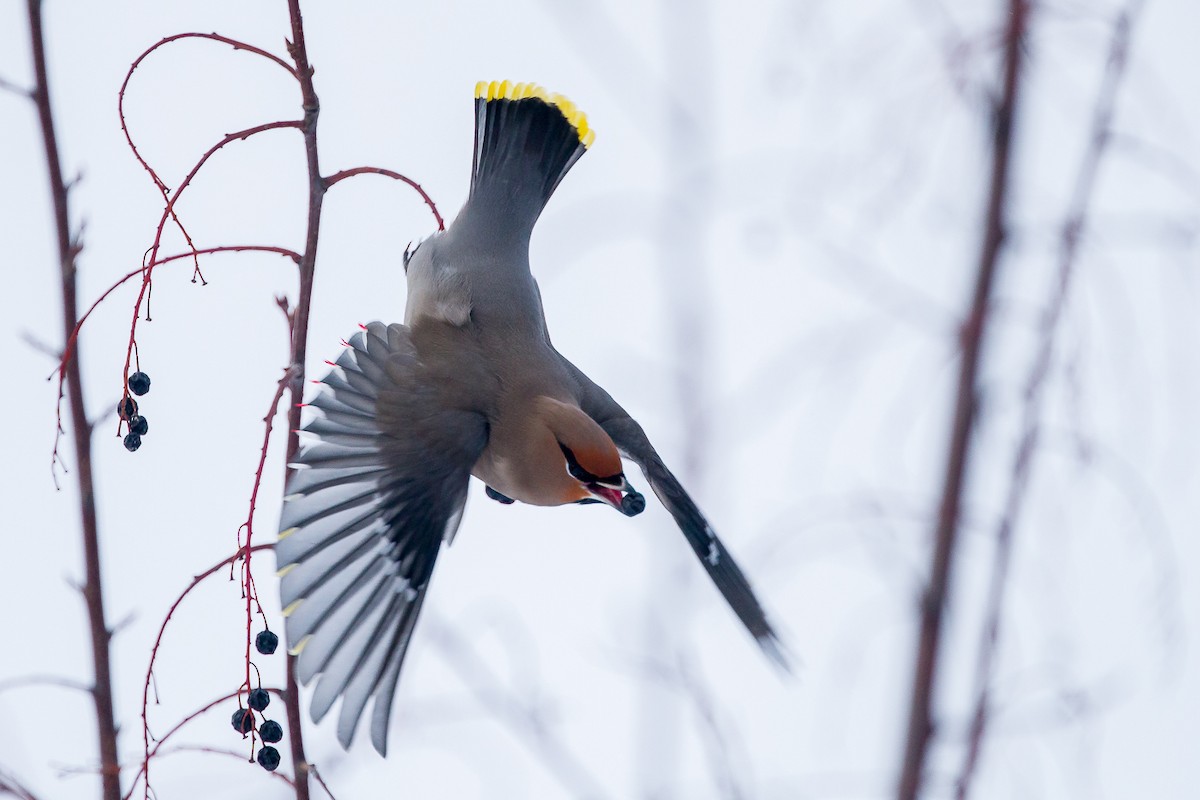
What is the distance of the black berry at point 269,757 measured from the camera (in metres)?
2.02

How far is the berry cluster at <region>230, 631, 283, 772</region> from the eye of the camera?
6.30 feet

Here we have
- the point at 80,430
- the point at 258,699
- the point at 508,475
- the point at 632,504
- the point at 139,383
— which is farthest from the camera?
the point at 508,475

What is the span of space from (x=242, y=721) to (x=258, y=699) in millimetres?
42

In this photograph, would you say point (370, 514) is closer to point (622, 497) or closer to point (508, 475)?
point (508, 475)

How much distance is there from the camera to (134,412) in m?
2.11

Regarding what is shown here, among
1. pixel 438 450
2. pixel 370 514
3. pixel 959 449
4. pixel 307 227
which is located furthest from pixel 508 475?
pixel 307 227

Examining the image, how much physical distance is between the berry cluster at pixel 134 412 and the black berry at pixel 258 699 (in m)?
0.45

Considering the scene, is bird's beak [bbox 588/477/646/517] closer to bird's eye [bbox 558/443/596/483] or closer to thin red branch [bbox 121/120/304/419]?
bird's eye [bbox 558/443/596/483]

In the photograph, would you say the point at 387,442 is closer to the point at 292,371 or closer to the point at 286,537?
the point at 286,537

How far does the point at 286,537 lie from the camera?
8.21 ft

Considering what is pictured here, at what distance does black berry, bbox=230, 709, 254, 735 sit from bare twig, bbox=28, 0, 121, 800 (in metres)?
0.21

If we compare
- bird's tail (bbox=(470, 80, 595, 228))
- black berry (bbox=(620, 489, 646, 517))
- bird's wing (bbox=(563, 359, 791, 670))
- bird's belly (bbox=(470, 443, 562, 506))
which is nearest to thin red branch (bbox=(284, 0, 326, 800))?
black berry (bbox=(620, 489, 646, 517))

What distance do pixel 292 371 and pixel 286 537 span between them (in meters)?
0.76

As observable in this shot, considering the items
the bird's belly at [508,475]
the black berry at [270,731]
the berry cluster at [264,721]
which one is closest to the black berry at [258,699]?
the berry cluster at [264,721]
